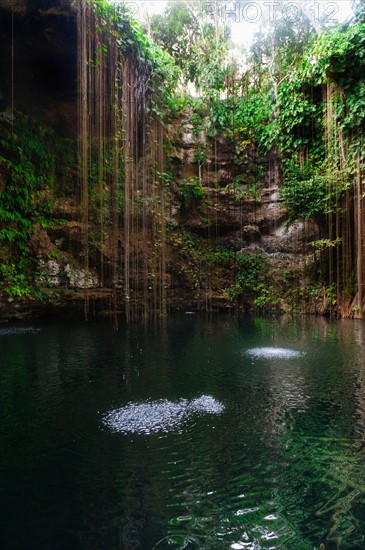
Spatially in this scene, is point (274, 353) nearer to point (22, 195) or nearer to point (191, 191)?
point (22, 195)

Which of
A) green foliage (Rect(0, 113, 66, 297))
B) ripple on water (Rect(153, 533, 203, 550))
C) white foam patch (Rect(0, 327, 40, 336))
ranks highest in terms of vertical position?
green foliage (Rect(0, 113, 66, 297))

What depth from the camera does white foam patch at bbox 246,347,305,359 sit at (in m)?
5.17

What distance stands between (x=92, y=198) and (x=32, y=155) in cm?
188

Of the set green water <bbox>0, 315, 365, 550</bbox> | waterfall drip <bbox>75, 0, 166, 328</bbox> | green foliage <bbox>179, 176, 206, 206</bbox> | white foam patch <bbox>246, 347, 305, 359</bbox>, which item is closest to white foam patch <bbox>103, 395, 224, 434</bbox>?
green water <bbox>0, 315, 365, 550</bbox>

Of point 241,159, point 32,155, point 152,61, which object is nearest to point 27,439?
point 32,155

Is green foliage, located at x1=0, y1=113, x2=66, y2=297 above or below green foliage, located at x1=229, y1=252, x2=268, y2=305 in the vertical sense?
above

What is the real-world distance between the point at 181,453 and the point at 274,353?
336cm

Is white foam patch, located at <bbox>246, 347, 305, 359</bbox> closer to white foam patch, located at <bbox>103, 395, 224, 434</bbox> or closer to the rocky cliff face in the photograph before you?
white foam patch, located at <bbox>103, 395, 224, 434</bbox>

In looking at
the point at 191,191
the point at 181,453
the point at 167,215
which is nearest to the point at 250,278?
the point at 167,215

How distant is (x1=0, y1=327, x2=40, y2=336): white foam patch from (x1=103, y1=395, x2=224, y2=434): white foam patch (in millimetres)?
4496

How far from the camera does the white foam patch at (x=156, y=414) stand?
271cm

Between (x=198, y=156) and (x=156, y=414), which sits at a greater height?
(x=198, y=156)

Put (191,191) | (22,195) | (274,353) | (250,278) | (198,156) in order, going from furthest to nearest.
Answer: (198,156)
(191,191)
(250,278)
(22,195)
(274,353)

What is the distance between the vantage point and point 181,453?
7.57 ft
